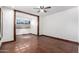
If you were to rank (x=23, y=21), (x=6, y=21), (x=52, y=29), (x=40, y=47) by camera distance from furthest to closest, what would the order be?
(x=52, y=29)
(x=23, y=21)
(x=40, y=47)
(x=6, y=21)

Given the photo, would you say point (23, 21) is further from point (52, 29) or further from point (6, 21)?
point (52, 29)

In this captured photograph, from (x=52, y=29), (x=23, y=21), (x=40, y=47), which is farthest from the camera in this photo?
(x=52, y=29)

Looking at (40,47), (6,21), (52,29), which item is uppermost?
(6,21)

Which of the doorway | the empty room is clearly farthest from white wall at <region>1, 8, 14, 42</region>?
the doorway

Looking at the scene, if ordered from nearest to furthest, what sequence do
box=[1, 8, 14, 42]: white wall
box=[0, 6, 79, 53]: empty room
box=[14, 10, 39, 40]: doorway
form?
box=[0, 6, 79, 53]: empty room → box=[1, 8, 14, 42]: white wall → box=[14, 10, 39, 40]: doorway

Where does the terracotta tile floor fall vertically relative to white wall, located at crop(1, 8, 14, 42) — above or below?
below

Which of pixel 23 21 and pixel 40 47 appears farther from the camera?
pixel 23 21

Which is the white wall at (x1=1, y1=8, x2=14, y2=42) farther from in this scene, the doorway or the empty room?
the doorway

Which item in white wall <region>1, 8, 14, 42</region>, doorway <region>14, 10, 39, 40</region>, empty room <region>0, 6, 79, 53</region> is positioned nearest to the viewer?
empty room <region>0, 6, 79, 53</region>

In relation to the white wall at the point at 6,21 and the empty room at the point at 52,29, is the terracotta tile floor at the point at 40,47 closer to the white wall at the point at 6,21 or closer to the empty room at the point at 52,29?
the empty room at the point at 52,29

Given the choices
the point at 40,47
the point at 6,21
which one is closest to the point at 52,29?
the point at 40,47
